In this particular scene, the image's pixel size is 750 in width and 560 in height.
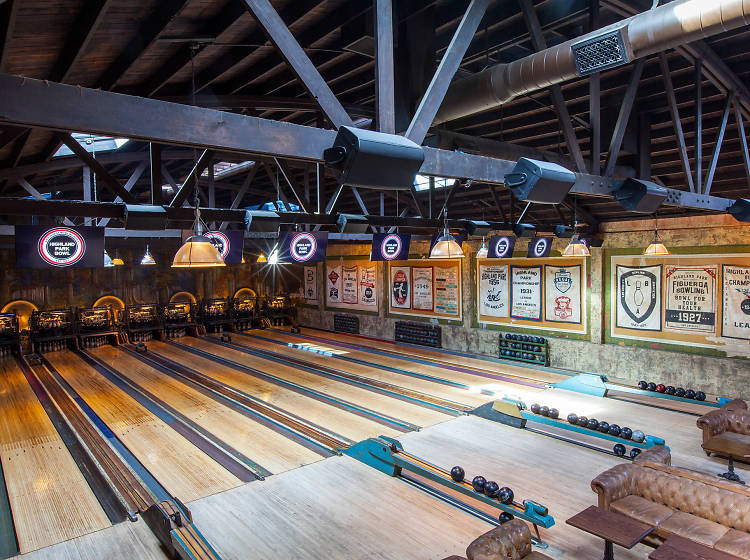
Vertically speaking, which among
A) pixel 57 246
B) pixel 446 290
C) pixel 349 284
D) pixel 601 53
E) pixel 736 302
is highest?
pixel 601 53

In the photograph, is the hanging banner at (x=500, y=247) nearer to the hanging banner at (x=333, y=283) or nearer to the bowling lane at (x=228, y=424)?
the bowling lane at (x=228, y=424)

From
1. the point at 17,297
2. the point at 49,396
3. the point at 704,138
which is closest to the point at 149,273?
the point at 17,297

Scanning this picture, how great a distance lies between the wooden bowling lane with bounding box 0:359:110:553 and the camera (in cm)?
467

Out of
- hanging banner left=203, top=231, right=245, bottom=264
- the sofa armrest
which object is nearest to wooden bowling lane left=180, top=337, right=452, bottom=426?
hanging banner left=203, top=231, right=245, bottom=264

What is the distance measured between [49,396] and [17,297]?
6850mm

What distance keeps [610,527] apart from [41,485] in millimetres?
5943

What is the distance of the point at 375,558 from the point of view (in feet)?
13.5

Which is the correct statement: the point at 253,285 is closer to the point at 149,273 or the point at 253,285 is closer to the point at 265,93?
the point at 149,273

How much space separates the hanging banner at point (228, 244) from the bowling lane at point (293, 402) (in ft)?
8.92

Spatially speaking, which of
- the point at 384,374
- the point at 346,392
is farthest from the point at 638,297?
the point at 346,392

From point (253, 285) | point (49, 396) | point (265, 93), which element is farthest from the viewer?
point (253, 285)

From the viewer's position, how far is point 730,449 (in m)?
5.64

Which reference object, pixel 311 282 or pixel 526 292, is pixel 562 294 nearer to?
pixel 526 292

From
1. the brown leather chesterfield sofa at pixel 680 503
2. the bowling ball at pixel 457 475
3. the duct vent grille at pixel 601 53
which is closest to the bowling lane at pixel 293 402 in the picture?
the bowling ball at pixel 457 475
